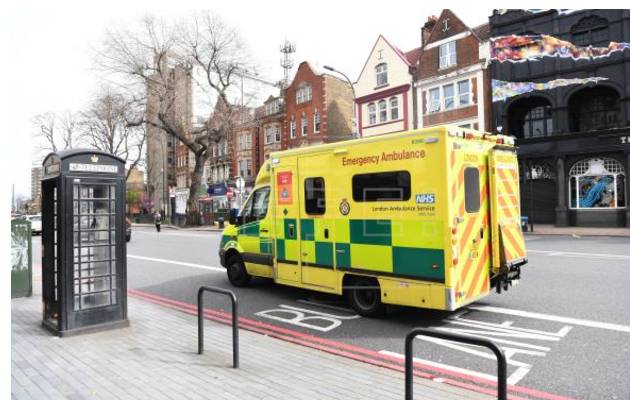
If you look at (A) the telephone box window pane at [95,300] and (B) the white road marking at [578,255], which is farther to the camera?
(B) the white road marking at [578,255]

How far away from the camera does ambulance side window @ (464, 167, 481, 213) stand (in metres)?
6.44

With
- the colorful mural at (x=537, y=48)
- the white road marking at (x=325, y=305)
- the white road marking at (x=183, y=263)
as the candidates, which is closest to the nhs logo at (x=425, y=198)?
the white road marking at (x=325, y=305)

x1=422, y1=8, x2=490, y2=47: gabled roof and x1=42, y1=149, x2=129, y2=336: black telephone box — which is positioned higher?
x1=422, y1=8, x2=490, y2=47: gabled roof

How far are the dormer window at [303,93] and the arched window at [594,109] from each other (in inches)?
883

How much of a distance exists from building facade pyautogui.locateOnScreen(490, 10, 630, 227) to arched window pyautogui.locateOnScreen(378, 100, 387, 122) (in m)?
7.99

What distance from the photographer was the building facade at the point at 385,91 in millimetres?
31344

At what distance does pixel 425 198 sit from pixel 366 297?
6.73 ft

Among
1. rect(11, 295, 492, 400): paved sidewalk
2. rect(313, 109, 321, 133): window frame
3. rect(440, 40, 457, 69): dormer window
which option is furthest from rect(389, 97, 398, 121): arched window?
rect(11, 295, 492, 400): paved sidewalk

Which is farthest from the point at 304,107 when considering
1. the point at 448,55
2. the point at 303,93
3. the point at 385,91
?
the point at 448,55

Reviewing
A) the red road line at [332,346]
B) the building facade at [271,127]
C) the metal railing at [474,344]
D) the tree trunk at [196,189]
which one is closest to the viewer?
the metal railing at [474,344]

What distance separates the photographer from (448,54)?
29.5 metres

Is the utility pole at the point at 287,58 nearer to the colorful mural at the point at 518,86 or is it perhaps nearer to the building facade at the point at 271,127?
the building facade at the point at 271,127

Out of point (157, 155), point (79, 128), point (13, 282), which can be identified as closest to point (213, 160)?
point (79, 128)

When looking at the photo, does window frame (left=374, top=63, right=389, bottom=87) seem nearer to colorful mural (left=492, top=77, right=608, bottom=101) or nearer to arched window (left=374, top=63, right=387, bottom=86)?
arched window (left=374, top=63, right=387, bottom=86)
